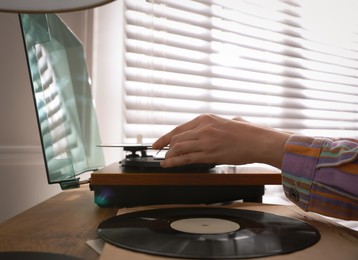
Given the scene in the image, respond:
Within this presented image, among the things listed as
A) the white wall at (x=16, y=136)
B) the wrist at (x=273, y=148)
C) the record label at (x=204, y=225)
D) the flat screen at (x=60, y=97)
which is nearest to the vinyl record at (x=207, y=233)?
the record label at (x=204, y=225)

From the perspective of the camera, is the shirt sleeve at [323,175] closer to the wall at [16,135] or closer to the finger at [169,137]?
the finger at [169,137]

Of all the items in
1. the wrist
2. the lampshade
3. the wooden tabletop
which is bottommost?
the wooden tabletop

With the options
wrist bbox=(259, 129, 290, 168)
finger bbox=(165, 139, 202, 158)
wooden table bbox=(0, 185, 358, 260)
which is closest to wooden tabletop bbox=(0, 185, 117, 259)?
wooden table bbox=(0, 185, 358, 260)

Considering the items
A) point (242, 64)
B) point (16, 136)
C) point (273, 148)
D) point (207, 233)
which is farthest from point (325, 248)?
point (242, 64)

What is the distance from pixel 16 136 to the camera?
828mm

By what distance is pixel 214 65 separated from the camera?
1.37 meters

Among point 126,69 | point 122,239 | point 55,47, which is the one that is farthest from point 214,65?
point 122,239

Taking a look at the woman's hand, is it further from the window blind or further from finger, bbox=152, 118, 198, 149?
the window blind

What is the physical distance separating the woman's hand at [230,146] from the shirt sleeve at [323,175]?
0.04 metres

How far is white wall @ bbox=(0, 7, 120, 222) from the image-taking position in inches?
30.6

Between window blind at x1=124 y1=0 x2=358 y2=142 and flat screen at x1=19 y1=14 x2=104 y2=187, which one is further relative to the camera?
window blind at x1=124 y1=0 x2=358 y2=142

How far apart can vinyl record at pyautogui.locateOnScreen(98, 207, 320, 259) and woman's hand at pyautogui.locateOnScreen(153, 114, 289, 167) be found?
0.31 feet

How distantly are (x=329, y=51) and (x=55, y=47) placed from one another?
4.84ft

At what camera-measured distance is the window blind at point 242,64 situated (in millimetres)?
1236
